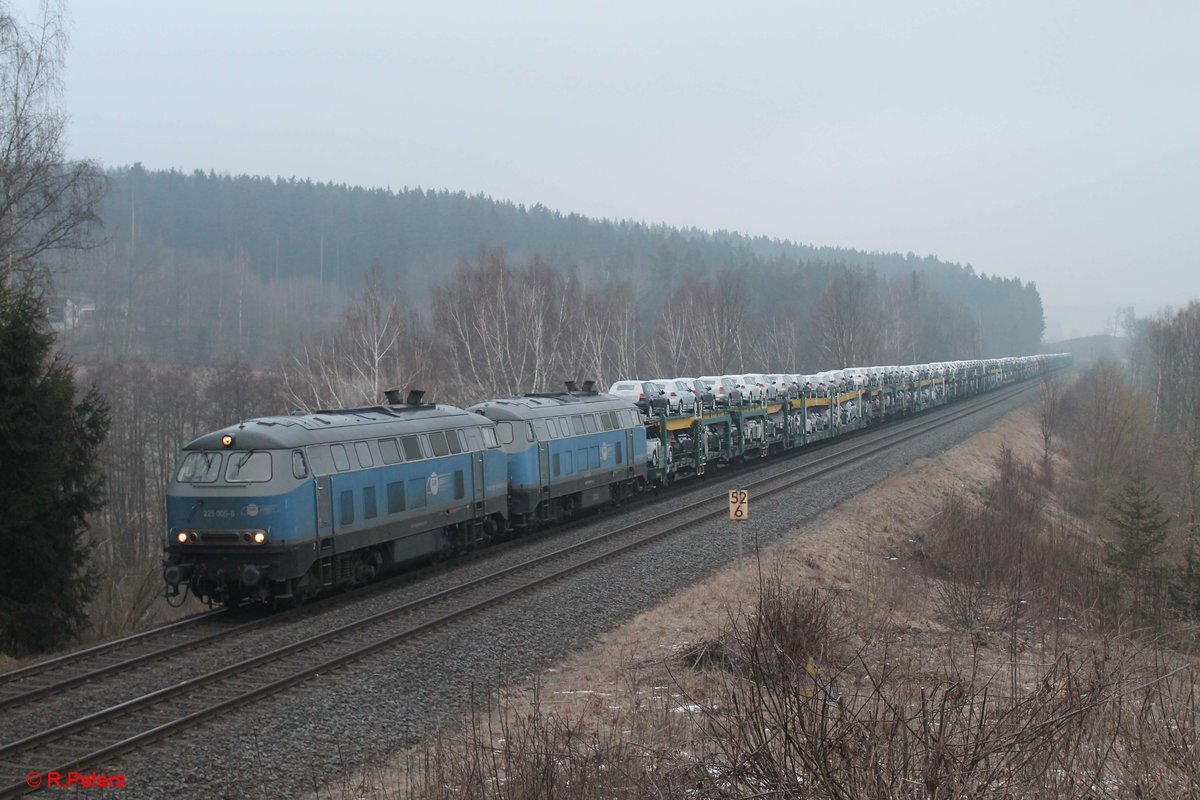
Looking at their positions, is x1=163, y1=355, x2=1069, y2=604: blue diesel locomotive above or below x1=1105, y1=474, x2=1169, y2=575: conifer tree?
above

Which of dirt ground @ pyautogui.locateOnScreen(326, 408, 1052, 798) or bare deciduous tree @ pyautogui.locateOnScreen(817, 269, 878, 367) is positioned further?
bare deciduous tree @ pyautogui.locateOnScreen(817, 269, 878, 367)

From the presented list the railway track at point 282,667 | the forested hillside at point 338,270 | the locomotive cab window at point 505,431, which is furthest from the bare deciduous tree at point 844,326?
the railway track at point 282,667

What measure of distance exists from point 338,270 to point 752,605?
355 feet

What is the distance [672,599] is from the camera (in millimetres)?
15672

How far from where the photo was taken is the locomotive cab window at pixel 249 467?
47.2 ft

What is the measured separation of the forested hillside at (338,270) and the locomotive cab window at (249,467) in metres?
54.3

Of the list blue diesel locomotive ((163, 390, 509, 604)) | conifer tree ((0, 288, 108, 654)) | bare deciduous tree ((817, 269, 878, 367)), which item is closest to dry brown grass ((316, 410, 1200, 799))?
blue diesel locomotive ((163, 390, 509, 604))

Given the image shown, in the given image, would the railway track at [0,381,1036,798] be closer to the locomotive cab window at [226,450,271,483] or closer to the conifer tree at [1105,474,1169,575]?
the locomotive cab window at [226,450,271,483]

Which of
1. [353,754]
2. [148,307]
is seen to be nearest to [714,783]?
[353,754]

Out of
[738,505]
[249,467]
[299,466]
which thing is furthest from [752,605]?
[249,467]

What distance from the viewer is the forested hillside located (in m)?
86.6

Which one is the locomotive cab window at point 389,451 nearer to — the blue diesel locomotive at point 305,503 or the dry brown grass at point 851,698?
the blue diesel locomotive at point 305,503

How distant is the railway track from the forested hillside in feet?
163

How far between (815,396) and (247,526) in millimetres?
33628
